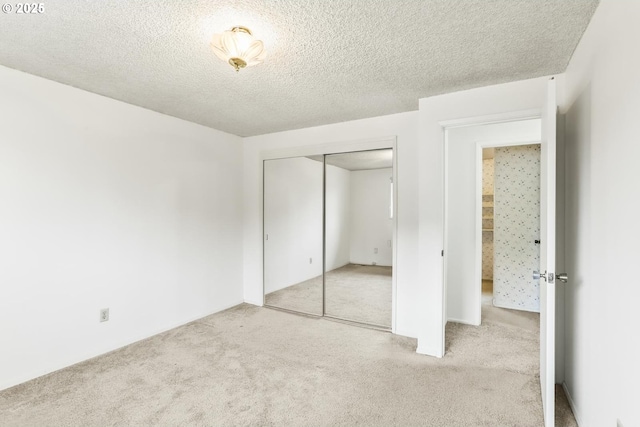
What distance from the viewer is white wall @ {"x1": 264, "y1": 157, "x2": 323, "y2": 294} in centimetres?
409

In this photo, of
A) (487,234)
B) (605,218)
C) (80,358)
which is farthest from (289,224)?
(487,234)

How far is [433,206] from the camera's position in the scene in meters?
2.75

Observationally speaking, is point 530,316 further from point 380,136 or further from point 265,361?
point 265,361

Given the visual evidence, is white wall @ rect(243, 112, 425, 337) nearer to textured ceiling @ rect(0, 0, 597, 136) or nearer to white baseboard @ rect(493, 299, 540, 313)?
textured ceiling @ rect(0, 0, 597, 136)

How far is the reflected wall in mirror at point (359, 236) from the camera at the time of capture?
137 inches

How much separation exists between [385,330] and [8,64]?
3822 millimetres

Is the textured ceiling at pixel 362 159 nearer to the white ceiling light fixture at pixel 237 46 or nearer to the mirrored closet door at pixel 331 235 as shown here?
the mirrored closet door at pixel 331 235

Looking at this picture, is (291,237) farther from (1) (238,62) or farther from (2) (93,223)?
(1) (238,62)

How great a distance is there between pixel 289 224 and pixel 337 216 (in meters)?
0.79

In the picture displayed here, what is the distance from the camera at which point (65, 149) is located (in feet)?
8.35

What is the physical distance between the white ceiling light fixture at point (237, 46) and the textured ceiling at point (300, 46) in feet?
0.21

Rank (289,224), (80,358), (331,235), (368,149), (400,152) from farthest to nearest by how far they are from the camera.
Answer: (289,224) → (331,235) → (368,149) → (400,152) → (80,358)

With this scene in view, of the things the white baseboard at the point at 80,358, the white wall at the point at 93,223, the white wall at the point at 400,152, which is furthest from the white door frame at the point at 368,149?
the white baseboard at the point at 80,358

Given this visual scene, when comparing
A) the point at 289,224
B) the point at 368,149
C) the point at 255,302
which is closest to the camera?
the point at 368,149
